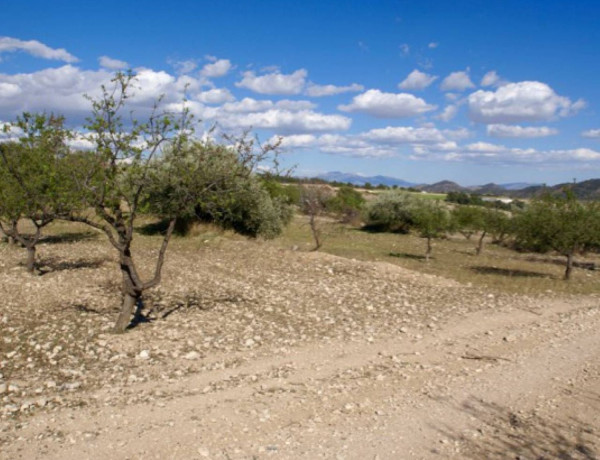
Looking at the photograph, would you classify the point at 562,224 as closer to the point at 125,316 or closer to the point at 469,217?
the point at 469,217

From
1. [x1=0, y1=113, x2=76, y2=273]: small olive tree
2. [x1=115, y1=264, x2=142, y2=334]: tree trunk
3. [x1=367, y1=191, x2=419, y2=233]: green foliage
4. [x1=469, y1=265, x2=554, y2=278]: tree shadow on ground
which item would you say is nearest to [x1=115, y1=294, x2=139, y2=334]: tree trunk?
[x1=115, y1=264, x2=142, y2=334]: tree trunk

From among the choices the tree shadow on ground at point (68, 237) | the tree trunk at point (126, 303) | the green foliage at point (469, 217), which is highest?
the green foliage at point (469, 217)

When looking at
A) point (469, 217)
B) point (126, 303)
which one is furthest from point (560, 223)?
point (126, 303)

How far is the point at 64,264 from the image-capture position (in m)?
15.8

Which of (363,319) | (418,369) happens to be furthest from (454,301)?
(418,369)

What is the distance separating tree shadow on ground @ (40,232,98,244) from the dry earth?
7250mm

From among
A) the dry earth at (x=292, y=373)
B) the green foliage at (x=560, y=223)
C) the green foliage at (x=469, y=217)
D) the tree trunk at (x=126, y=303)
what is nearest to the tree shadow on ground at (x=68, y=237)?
the dry earth at (x=292, y=373)

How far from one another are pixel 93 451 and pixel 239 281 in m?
9.42

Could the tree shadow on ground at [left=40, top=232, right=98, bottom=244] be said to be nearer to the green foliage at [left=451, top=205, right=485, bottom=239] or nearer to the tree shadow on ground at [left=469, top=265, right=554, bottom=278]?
the tree shadow on ground at [left=469, top=265, right=554, bottom=278]

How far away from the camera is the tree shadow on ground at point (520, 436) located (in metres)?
5.66

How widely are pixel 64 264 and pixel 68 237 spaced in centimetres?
754

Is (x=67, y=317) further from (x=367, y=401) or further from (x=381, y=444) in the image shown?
(x=381, y=444)

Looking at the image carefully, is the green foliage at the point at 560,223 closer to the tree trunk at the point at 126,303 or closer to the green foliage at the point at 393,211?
the tree trunk at the point at 126,303

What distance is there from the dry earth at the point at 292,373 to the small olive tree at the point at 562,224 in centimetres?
598
